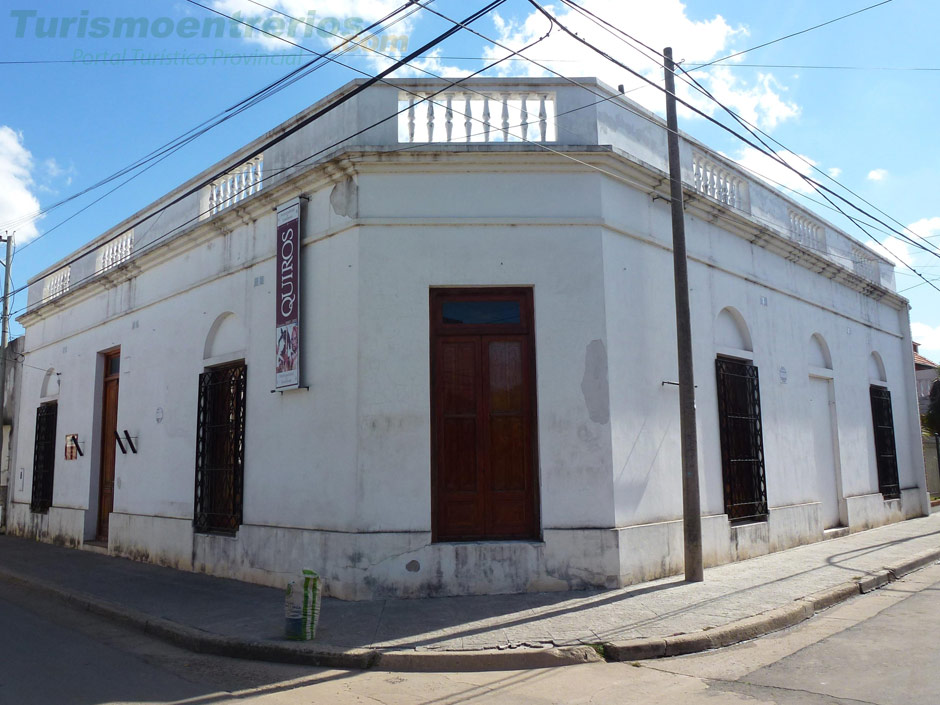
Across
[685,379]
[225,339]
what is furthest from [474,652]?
[225,339]

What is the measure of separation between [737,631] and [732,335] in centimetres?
617

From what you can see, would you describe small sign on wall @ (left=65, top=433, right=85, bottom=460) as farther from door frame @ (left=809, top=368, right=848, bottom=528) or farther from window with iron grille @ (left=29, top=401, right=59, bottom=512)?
door frame @ (left=809, top=368, right=848, bottom=528)

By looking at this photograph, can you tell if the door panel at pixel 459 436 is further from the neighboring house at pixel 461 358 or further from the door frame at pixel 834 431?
the door frame at pixel 834 431

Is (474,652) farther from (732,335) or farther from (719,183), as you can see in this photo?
(719,183)

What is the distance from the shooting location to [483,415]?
31.1 feet

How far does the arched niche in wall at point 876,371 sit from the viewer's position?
17391 millimetres

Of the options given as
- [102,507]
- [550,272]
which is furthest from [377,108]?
[102,507]

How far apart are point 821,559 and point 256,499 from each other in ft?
27.1

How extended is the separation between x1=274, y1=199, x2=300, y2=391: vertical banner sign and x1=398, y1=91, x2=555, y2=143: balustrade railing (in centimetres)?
193

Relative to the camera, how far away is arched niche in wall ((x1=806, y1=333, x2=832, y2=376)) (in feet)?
48.1

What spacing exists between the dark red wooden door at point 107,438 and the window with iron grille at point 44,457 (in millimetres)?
2483

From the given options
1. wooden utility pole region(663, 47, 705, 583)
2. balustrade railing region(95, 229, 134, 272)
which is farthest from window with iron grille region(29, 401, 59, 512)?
wooden utility pole region(663, 47, 705, 583)

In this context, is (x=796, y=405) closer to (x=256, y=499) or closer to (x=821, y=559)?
Result: (x=821, y=559)

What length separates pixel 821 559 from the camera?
11352 mm
